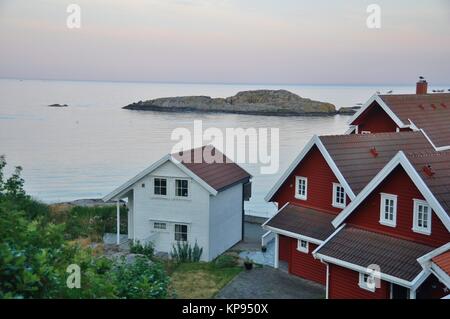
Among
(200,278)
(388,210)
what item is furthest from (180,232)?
(388,210)

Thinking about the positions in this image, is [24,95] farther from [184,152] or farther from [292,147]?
[184,152]

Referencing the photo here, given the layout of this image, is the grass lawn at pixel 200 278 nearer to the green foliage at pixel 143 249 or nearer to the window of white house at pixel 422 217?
the green foliage at pixel 143 249

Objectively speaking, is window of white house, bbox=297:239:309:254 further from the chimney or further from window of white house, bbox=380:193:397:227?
the chimney

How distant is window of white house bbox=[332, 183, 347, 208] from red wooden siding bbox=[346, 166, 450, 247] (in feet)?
4.82

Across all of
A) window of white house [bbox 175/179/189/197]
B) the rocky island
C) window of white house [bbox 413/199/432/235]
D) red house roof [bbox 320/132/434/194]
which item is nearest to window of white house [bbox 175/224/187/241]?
window of white house [bbox 175/179/189/197]

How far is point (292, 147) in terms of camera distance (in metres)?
29.9

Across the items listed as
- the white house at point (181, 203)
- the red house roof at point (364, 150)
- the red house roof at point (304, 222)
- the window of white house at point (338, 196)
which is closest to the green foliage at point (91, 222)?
the white house at point (181, 203)

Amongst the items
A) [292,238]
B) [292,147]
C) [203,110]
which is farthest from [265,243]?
[203,110]

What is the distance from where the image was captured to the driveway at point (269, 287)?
877cm

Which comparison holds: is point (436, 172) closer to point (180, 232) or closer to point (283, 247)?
point (283, 247)

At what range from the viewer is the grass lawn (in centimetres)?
849

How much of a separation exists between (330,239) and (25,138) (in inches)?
869

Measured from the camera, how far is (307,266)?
10.2 metres

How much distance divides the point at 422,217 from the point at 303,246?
2.98 metres
